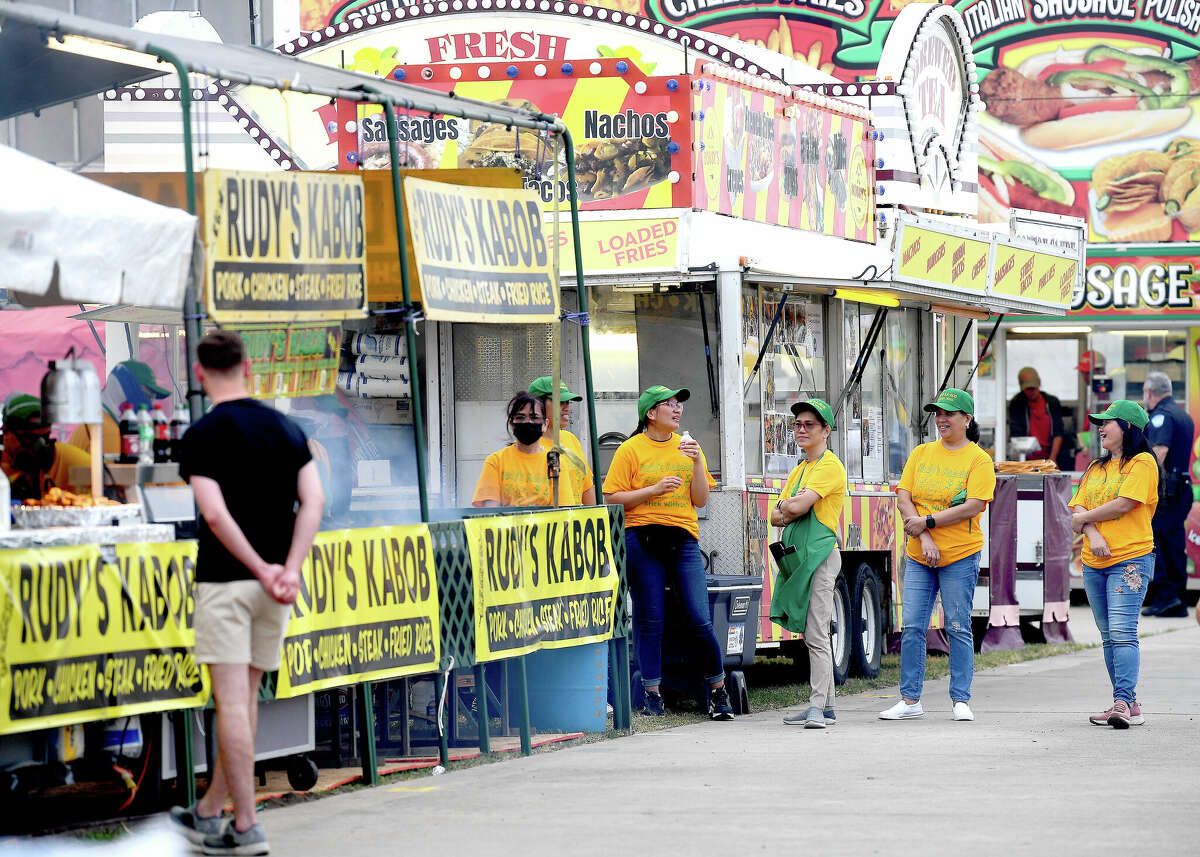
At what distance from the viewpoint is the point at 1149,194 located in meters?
23.3

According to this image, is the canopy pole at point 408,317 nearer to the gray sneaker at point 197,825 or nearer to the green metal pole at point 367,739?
the green metal pole at point 367,739

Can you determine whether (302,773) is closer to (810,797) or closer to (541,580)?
(541,580)

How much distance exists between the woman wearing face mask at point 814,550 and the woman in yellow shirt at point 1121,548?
1.35m

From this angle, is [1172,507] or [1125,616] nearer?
[1125,616]

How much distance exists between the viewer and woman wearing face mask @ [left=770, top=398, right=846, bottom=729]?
1026cm

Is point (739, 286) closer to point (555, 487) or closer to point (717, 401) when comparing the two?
point (717, 401)

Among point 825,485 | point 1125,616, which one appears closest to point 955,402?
point 825,485

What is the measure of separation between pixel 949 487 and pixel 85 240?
211 inches

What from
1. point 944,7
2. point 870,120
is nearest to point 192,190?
point 870,120

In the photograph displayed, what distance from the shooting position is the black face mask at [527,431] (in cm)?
1016

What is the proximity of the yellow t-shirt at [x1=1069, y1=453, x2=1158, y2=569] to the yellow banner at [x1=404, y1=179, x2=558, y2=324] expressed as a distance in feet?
10.5

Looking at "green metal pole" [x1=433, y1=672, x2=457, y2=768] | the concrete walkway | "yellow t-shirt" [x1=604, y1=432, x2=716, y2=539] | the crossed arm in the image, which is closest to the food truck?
"yellow t-shirt" [x1=604, y1=432, x2=716, y2=539]

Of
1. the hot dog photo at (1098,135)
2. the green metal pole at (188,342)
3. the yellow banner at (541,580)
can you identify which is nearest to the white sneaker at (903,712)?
the yellow banner at (541,580)

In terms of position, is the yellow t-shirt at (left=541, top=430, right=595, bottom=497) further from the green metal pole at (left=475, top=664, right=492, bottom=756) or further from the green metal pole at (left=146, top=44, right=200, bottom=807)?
the green metal pole at (left=146, top=44, right=200, bottom=807)
